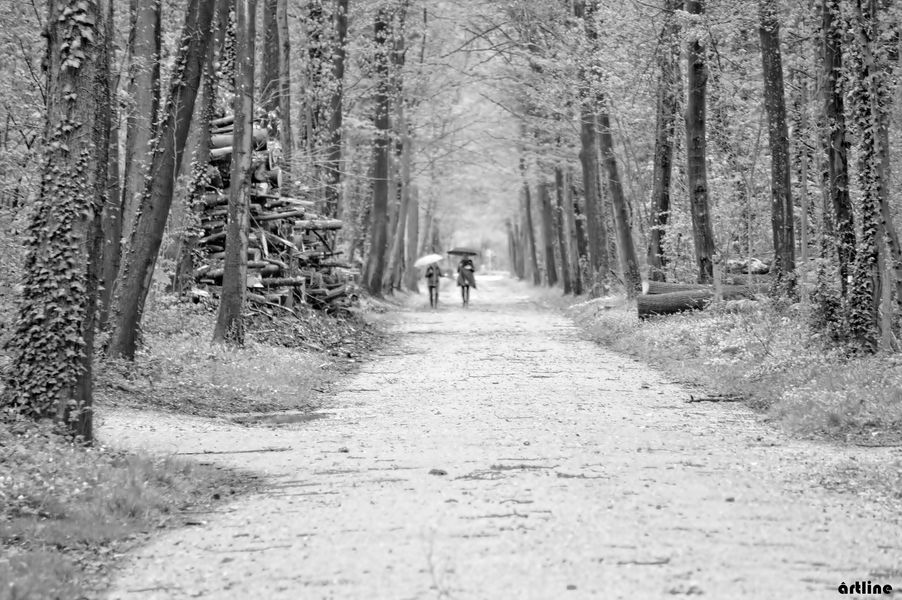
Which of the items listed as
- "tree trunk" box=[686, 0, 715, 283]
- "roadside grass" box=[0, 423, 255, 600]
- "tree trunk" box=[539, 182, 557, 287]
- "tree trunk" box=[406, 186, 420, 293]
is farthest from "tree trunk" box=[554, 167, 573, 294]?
"roadside grass" box=[0, 423, 255, 600]

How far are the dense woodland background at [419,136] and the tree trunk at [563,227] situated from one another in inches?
9.9

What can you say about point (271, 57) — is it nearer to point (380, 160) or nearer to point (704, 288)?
point (380, 160)

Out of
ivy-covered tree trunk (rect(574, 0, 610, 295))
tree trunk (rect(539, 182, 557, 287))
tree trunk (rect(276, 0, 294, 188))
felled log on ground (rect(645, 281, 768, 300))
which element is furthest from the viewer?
tree trunk (rect(539, 182, 557, 287))

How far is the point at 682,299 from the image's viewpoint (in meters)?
24.5

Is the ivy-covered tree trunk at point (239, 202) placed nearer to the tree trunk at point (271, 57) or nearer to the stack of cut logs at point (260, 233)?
the stack of cut logs at point (260, 233)

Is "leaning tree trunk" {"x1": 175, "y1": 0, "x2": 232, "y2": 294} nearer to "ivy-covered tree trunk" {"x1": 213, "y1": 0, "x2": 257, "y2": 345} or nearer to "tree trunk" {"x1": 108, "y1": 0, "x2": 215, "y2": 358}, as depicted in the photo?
"ivy-covered tree trunk" {"x1": 213, "y1": 0, "x2": 257, "y2": 345}

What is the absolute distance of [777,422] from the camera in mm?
11914

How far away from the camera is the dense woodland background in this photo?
31.6 ft

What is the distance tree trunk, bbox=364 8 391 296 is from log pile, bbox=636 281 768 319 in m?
12.6

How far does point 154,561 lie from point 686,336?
14.9 metres

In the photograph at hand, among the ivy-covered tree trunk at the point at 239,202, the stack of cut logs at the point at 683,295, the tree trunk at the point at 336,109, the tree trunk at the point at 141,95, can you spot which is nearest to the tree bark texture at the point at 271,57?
the tree trunk at the point at 336,109

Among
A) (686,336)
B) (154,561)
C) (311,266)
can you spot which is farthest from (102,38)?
(311,266)

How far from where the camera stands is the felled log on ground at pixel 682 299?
2419 cm

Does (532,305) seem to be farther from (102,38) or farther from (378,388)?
(102,38)
